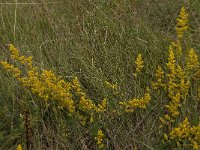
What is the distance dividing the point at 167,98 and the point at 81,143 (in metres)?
0.61

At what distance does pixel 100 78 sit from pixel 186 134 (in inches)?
30.1

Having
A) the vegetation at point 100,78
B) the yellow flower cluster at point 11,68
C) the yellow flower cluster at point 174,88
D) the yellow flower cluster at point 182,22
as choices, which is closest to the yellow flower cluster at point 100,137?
the vegetation at point 100,78

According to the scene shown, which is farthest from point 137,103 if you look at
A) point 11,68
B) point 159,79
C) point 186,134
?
point 11,68

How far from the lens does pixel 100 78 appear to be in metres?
2.44

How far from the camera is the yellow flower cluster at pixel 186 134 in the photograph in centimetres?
186

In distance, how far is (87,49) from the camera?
2709 mm

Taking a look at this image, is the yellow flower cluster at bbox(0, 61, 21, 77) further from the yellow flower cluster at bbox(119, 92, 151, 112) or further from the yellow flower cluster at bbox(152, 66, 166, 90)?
the yellow flower cluster at bbox(152, 66, 166, 90)

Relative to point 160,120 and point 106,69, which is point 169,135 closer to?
point 160,120

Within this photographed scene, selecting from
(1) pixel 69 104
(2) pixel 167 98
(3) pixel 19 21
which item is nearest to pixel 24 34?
(3) pixel 19 21

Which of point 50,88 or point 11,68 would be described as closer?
point 50,88

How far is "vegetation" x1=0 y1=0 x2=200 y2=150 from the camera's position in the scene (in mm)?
2125

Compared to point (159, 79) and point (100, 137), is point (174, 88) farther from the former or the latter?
point (100, 137)

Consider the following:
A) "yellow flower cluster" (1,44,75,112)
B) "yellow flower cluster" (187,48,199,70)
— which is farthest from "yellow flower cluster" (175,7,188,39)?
"yellow flower cluster" (1,44,75,112)

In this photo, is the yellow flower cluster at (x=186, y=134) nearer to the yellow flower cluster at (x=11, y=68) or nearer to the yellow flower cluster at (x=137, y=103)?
the yellow flower cluster at (x=137, y=103)
